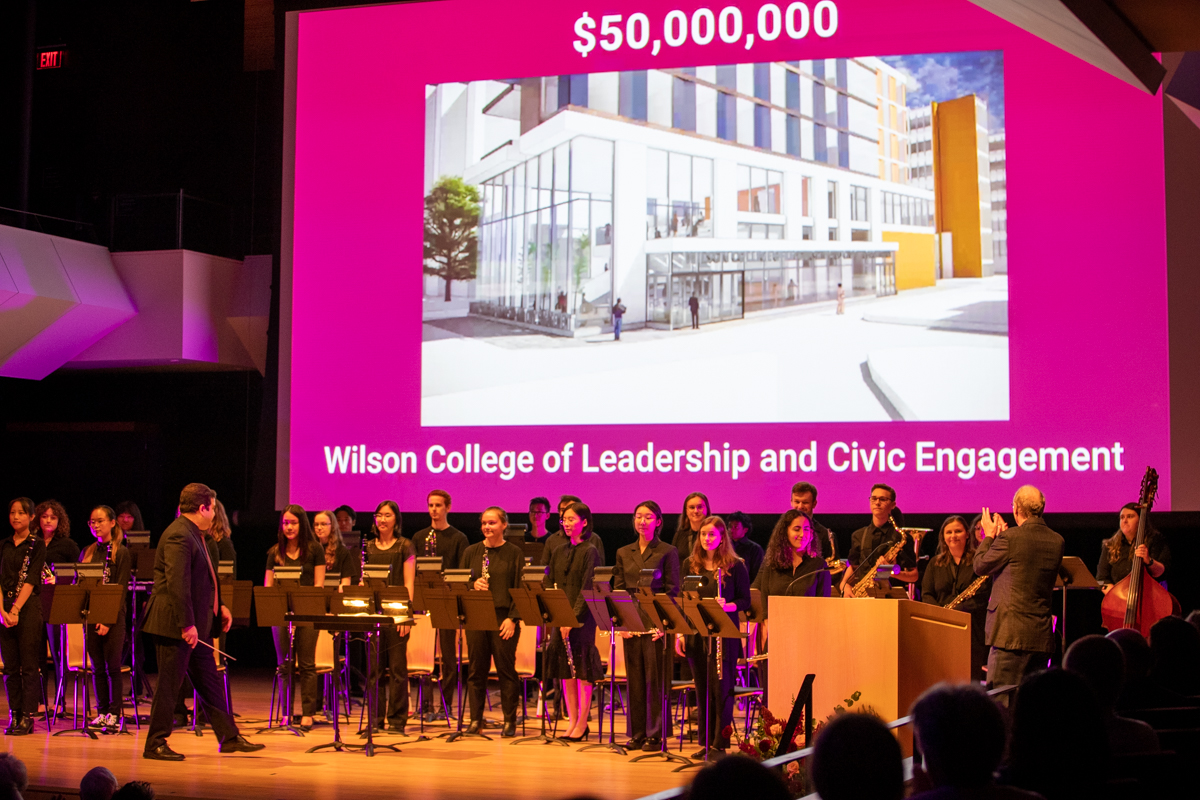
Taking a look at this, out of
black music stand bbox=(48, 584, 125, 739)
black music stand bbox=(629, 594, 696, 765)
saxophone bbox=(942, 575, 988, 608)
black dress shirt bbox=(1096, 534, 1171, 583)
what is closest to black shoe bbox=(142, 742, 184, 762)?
black music stand bbox=(48, 584, 125, 739)

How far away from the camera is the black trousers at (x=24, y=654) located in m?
8.41

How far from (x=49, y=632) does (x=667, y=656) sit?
188 inches

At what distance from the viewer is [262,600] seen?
763cm

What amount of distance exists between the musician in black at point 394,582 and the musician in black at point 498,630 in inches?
18.2

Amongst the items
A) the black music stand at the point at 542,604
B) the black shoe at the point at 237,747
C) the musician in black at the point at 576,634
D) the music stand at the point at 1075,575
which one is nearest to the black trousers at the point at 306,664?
the black shoe at the point at 237,747

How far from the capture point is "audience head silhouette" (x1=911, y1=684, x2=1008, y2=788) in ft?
7.26

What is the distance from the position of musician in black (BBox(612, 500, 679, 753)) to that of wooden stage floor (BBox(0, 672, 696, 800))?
0.25 meters

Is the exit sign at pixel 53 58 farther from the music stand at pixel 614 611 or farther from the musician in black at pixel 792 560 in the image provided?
the musician in black at pixel 792 560

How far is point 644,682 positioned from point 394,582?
1955 millimetres

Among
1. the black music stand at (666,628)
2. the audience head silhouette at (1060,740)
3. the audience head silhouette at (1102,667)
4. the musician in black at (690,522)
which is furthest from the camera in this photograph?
the musician in black at (690,522)

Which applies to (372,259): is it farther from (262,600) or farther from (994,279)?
(994,279)

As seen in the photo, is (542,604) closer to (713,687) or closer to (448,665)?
(713,687)

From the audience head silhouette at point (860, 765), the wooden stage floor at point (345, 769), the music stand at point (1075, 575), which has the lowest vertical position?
the wooden stage floor at point (345, 769)

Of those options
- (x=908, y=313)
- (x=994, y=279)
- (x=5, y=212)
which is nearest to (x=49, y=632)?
(x=5, y=212)
